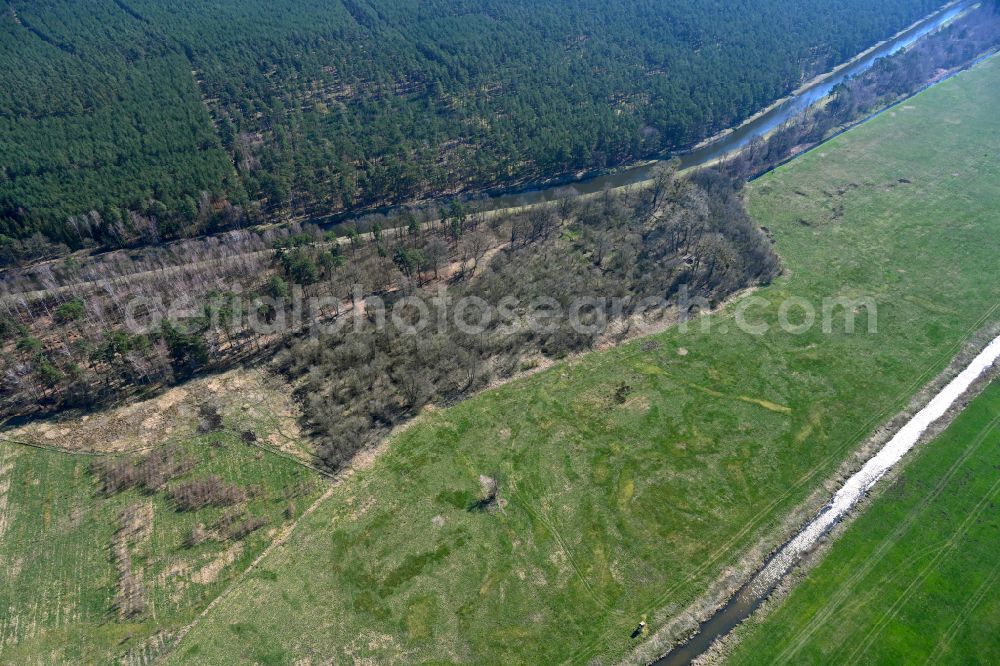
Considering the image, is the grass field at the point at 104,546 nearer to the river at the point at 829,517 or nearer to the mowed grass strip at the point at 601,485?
the mowed grass strip at the point at 601,485

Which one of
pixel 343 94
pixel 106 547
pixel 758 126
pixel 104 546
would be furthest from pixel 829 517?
pixel 343 94

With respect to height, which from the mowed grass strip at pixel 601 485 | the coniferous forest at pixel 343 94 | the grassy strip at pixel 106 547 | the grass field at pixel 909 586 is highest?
the coniferous forest at pixel 343 94

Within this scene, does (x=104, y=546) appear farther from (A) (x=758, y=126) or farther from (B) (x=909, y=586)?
(A) (x=758, y=126)

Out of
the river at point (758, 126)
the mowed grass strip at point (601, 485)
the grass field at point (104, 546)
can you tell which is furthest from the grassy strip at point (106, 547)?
the river at point (758, 126)

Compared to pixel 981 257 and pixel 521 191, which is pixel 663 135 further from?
pixel 981 257

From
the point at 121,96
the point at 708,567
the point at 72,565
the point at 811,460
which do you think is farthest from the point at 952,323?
the point at 121,96

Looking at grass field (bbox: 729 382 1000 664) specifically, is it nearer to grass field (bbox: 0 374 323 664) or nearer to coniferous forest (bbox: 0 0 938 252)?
grass field (bbox: 0 374 323 664)

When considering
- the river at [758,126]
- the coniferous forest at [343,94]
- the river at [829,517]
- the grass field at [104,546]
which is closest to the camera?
the grass field at [104,546]
